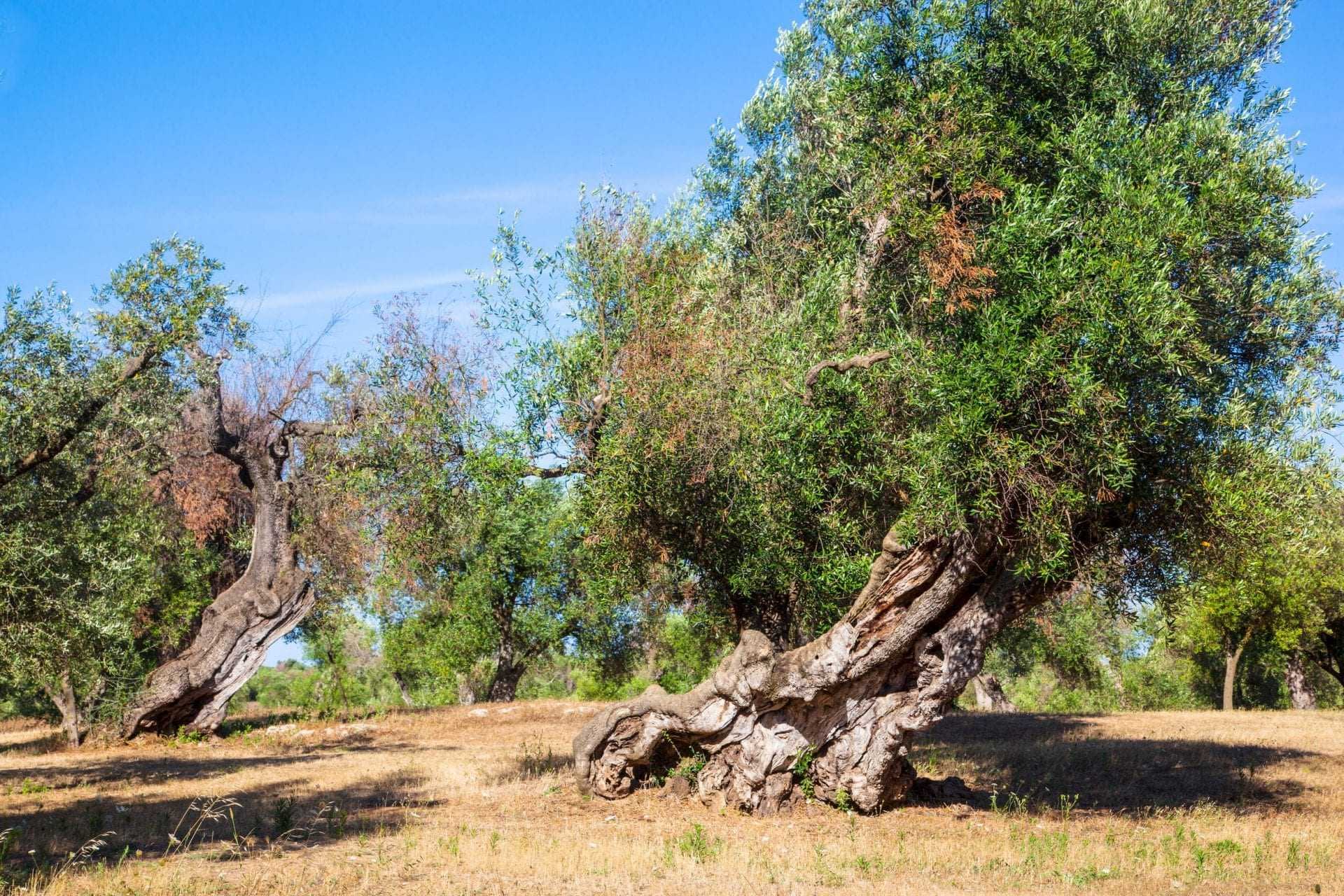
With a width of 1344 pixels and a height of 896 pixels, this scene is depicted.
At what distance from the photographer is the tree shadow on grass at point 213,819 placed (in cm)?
1230

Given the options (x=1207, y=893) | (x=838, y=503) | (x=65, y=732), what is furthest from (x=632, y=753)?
(x=65, y=732)

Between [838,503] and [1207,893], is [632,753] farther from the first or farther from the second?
[1207,893]

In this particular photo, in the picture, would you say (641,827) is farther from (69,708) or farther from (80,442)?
(69,708)

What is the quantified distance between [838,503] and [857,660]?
2789 mm

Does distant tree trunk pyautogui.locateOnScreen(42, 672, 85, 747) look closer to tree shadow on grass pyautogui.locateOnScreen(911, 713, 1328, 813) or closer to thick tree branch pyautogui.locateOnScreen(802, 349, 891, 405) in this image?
thick tree branch pyautogui.locateOnScreen(802, 349, 891, 405)

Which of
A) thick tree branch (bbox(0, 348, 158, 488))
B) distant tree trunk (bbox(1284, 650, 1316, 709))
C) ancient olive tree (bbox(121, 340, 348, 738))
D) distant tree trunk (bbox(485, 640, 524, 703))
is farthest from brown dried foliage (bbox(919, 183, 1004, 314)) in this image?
distant tree trunk (bbox(1284, 650, 1316, 709))

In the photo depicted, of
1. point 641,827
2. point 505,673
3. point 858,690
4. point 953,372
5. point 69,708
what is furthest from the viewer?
point 505,673

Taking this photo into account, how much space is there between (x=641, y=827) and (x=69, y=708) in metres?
19.8

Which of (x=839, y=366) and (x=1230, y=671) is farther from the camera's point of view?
(x=1230, y=671)

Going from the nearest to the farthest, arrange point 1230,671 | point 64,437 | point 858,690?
1. point 858,690
2. point 64,437
3. point 1230,671

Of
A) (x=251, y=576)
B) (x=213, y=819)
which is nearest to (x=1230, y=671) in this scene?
(x=251, y=576)

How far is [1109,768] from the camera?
1888cm

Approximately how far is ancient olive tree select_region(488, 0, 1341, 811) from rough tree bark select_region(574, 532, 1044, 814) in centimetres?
4

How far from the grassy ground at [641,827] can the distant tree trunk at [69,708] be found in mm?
1646
